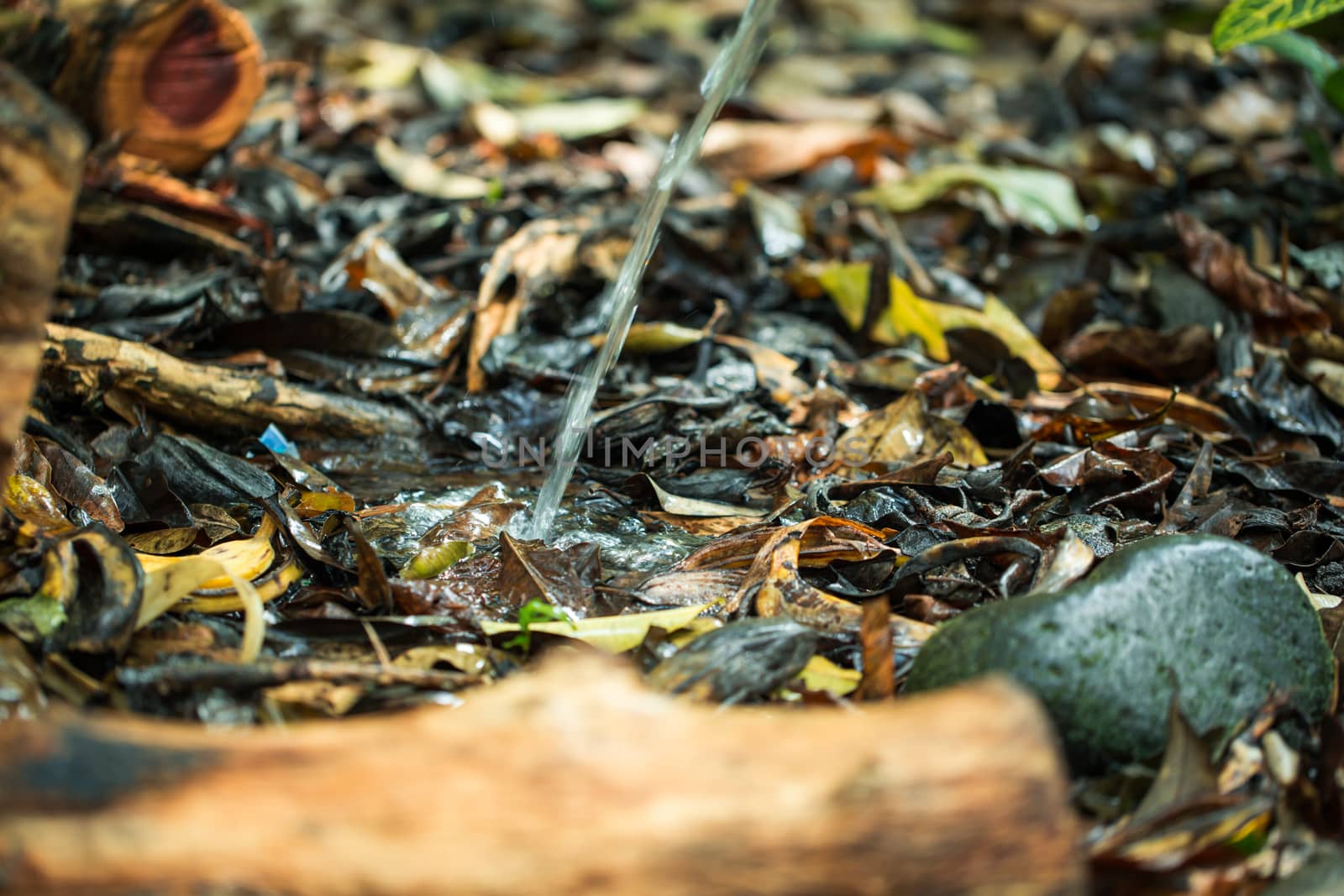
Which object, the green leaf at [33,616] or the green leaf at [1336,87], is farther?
the green leaf at [1336,87]

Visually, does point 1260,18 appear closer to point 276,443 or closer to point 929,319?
point 929,319

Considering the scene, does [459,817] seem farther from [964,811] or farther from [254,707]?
[254,707]

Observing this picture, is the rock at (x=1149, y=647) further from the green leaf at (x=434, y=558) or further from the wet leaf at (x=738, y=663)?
the green leaf at (x=434, y=558)

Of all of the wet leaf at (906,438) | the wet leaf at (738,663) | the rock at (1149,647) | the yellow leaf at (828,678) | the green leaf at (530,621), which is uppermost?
the rock at (1149,647)

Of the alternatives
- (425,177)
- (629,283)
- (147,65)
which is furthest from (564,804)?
(425,177)

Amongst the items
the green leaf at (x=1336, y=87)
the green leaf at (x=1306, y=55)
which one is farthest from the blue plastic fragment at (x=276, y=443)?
the green leaf at (x=1336, y=87)

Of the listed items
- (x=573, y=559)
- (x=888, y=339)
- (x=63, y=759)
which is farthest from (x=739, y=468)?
(x=63, y=759)
